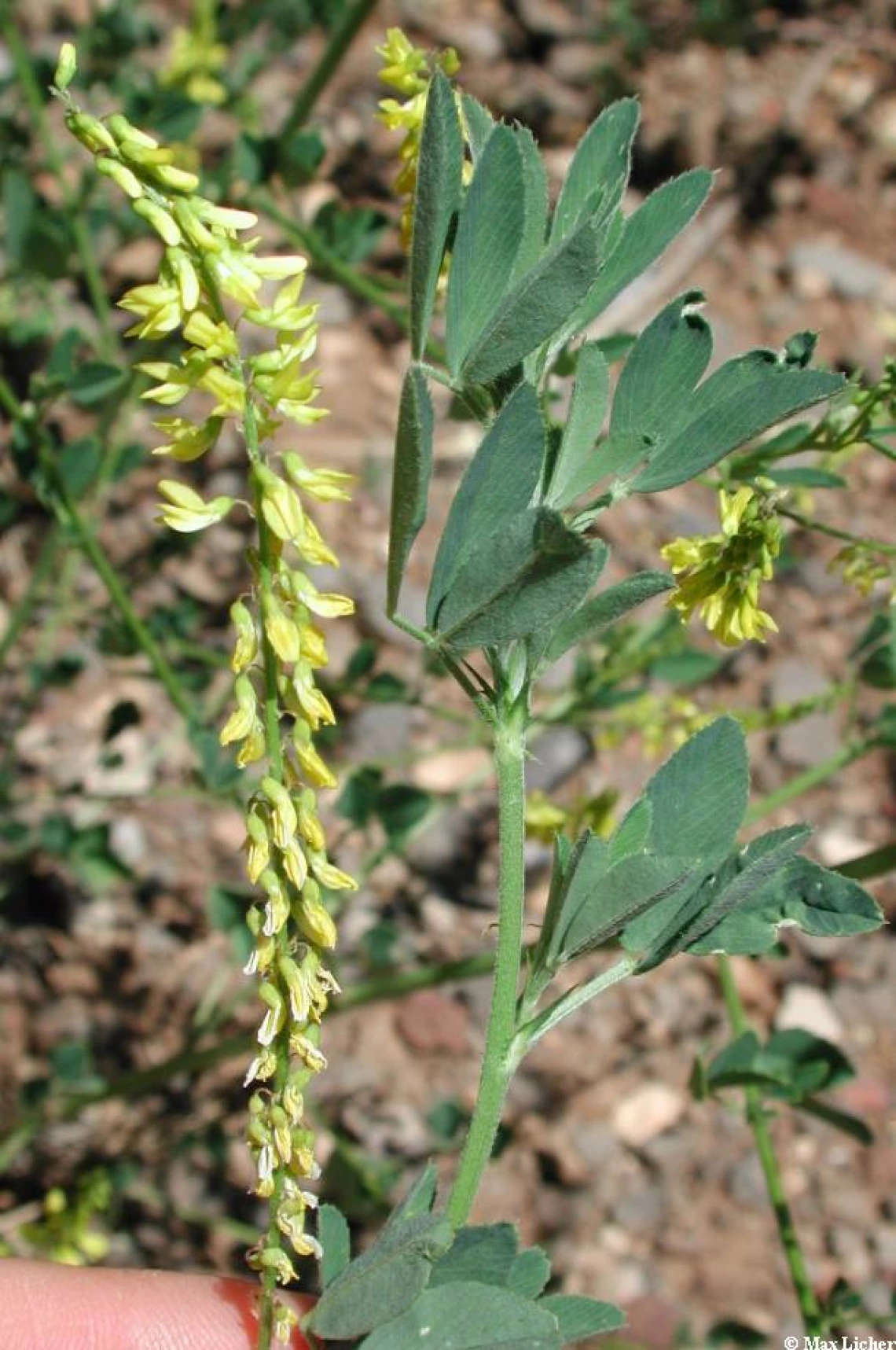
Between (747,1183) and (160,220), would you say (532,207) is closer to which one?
(160,220)

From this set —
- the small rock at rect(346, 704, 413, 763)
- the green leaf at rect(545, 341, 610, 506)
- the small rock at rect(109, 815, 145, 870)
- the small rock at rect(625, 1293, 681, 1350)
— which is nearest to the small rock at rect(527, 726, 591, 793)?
the small rock at rect(346, 704, 413, 763)

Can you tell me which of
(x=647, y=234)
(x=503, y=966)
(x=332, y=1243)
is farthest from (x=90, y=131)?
(x=332, y=1243)

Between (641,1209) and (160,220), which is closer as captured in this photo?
(160,220)

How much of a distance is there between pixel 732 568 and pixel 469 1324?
0.66 m

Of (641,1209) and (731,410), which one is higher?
(731,410)

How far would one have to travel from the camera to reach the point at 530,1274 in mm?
1397

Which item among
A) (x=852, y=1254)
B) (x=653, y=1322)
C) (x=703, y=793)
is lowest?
(x=653, y=1322)

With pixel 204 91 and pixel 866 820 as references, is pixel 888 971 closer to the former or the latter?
pixel 866 820

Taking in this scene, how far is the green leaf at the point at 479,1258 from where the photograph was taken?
1.33 m

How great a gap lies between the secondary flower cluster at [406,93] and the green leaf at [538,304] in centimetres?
29

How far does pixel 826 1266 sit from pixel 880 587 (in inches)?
52.3

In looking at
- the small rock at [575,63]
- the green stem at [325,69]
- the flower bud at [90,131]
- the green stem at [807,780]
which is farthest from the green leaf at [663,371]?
the small rock at [575,63]

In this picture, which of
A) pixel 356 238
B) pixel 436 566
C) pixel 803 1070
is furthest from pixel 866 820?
pixel 436 566

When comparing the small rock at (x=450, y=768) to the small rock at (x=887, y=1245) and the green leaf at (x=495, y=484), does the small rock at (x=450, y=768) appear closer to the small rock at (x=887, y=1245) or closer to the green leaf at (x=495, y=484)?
the small rock at (x=887, y=1245)
